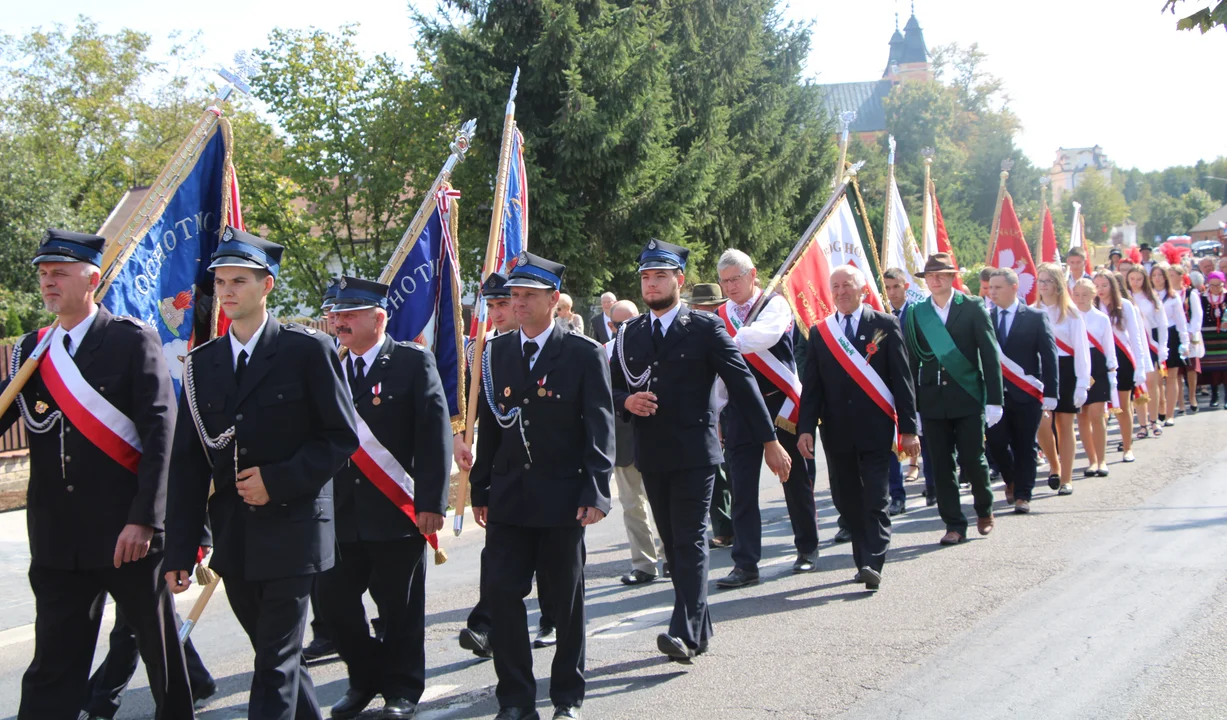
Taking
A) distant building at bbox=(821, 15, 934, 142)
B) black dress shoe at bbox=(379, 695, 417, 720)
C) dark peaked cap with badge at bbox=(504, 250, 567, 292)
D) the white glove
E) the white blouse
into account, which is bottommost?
black dress shoe at bbox=(379, 695, 417, 720)

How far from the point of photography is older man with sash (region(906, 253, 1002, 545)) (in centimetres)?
877

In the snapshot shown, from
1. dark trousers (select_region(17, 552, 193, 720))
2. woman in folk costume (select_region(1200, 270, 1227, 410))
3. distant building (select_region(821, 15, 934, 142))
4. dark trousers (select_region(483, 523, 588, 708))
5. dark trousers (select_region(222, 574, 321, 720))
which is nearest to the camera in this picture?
dark trousers (select_region(222, 574, 321, 720))

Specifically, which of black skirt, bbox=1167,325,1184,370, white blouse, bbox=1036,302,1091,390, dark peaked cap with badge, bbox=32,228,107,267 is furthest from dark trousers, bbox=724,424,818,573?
black skirt, bbox=1167,325,1184,370

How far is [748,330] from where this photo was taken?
800 cm

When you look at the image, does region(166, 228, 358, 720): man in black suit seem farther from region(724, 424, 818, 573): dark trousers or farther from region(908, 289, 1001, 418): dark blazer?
region(908, 289, 1001, 418): dark blazer

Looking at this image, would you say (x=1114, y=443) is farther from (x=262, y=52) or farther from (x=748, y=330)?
(x=262, y=52)

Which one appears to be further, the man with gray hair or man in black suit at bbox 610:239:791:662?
the man with gray hair

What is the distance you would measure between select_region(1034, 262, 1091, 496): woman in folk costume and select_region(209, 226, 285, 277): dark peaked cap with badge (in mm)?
8415

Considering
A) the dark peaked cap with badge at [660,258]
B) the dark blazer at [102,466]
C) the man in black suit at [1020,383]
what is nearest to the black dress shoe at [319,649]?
the dark blazer at [102,466]

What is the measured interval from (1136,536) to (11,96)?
40017 mm

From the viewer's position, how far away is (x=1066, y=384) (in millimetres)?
11320

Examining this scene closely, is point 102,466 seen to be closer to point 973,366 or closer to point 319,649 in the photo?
→ point 319,649

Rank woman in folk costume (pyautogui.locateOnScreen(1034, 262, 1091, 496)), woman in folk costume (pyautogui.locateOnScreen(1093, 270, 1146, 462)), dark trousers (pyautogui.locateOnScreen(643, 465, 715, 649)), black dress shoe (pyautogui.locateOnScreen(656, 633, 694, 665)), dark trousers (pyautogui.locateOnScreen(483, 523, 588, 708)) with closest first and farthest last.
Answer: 1. dark trousers (pyautogui.locateOnScreen(483, 523, 588, 708))
2. black dress shoe (pyautogui.locateOnScreen(656, 633, 694, 665))
3. dark trousers (pyautogui.locateOnScreen(643, 465, 715, 649))
4. woman in folk costume (pyautogui.locateOnScreen(1034, 262, 1091, 496))
5. woman in folk costume (pyautogui.locateOnScreen(1093, 270, 1146, 462))

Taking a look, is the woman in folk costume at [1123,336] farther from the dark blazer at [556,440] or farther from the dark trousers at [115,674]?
the dark trousers at [115,674]
